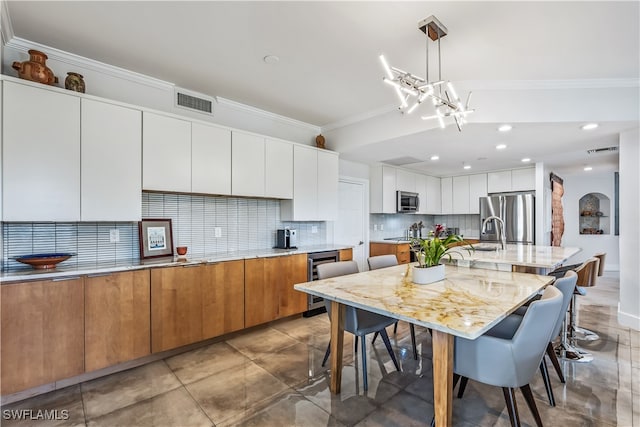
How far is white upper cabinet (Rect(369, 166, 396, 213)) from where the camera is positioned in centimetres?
533

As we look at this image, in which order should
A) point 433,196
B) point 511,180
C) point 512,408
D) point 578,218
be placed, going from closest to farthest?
1. point 512,408
2. point 511,180
3. point 433,196
4. point 578,218

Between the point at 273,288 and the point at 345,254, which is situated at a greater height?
the point at 345,254

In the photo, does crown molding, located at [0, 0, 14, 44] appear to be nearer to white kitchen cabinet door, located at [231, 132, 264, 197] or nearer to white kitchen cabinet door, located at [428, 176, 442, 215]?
white kitchen cabinet door, located at [231, 132, 264, 197]

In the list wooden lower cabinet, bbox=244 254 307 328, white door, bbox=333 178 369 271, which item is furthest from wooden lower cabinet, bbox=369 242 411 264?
wooden lower cabinet, bbox=244 254 307 328

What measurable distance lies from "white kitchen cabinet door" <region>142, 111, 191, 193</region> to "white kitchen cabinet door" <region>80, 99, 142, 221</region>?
6 cm

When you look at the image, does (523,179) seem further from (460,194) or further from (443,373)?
(443,373)

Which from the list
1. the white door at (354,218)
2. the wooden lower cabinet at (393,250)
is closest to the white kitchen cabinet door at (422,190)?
the wooden lower cabinet at (393,250)

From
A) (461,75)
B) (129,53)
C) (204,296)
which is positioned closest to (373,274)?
(204,296)

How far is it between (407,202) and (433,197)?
1.25 meters

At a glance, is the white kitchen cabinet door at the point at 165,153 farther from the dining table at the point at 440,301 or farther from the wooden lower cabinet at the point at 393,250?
the wooden lower cabinet at the point at 393,250

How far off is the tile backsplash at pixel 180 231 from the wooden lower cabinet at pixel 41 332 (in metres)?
0.46

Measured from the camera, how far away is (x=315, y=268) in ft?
12.2

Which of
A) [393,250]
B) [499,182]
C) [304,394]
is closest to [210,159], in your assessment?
[304,394]

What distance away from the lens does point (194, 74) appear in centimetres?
287
